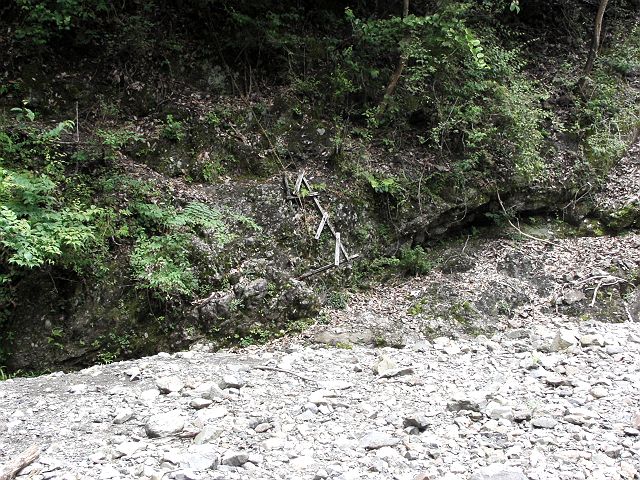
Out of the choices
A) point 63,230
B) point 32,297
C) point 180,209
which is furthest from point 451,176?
point 32,297

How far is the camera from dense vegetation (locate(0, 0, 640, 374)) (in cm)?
677

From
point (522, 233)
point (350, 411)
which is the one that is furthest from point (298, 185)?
point (350, 411)

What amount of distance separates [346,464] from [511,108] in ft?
26.0

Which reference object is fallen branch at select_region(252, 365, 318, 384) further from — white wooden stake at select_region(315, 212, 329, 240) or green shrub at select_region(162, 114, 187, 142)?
green shrub at select_region(162, 114, 187, 142)

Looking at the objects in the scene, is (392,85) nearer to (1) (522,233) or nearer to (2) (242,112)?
(2) (242,112)

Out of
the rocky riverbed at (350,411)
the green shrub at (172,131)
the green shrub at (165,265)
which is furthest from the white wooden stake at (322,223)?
the green shrub at (172,131)

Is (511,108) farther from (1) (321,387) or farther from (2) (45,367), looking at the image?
(2) (45,367)

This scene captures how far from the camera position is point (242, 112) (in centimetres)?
876

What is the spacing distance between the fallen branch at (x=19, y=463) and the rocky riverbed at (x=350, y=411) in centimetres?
5

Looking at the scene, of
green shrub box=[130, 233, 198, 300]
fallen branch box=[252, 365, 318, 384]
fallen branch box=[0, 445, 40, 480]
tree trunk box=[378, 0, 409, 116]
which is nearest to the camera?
fallen branch box=[0, 445, 40, 480]

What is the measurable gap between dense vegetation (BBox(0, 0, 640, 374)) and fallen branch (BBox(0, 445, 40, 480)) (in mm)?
2984

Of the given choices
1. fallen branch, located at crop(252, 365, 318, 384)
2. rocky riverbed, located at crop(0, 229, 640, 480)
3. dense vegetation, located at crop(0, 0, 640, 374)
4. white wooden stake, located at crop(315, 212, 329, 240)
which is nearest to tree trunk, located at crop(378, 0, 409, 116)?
dense vegetation, located at crop(0, 0, 640, 374)

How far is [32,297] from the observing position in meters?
6.21

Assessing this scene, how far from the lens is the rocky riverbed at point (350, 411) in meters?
3.34
